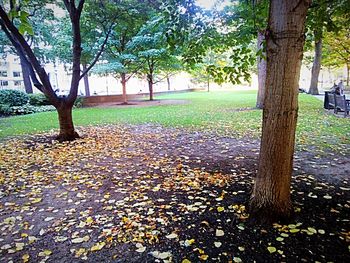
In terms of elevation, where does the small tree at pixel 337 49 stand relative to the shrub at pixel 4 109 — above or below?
above

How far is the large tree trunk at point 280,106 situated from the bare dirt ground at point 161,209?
0.92ft

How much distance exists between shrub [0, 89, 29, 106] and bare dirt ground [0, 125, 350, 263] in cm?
1152

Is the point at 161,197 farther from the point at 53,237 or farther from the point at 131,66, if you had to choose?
the point at 131,66

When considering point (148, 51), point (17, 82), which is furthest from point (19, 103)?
point (17, 82)

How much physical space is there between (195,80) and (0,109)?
30892 mm

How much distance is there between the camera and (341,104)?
10.4 m

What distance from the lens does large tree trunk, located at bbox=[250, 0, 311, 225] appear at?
2.41 metres

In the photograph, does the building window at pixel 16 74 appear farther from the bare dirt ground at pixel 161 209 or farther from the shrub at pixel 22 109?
the bare dirt ground at pixel 161 209

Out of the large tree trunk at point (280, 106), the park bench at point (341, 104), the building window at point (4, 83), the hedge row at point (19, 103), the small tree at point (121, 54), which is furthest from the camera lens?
the building window at point (4, 83)

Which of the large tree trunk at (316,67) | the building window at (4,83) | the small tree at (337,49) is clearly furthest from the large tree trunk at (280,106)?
the building window at (4,83)

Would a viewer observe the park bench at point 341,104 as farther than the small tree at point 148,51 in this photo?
No

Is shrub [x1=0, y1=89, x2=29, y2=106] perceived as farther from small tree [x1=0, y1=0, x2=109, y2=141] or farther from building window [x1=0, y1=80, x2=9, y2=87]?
building window [x1=0, y1=80, x2=9, y2=87]

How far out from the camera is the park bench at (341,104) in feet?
32.7

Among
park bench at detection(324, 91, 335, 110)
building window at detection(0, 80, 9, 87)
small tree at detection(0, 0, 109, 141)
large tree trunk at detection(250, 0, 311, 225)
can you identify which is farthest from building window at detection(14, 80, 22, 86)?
large tree trunk at detection(250, 0, 311, 225)
